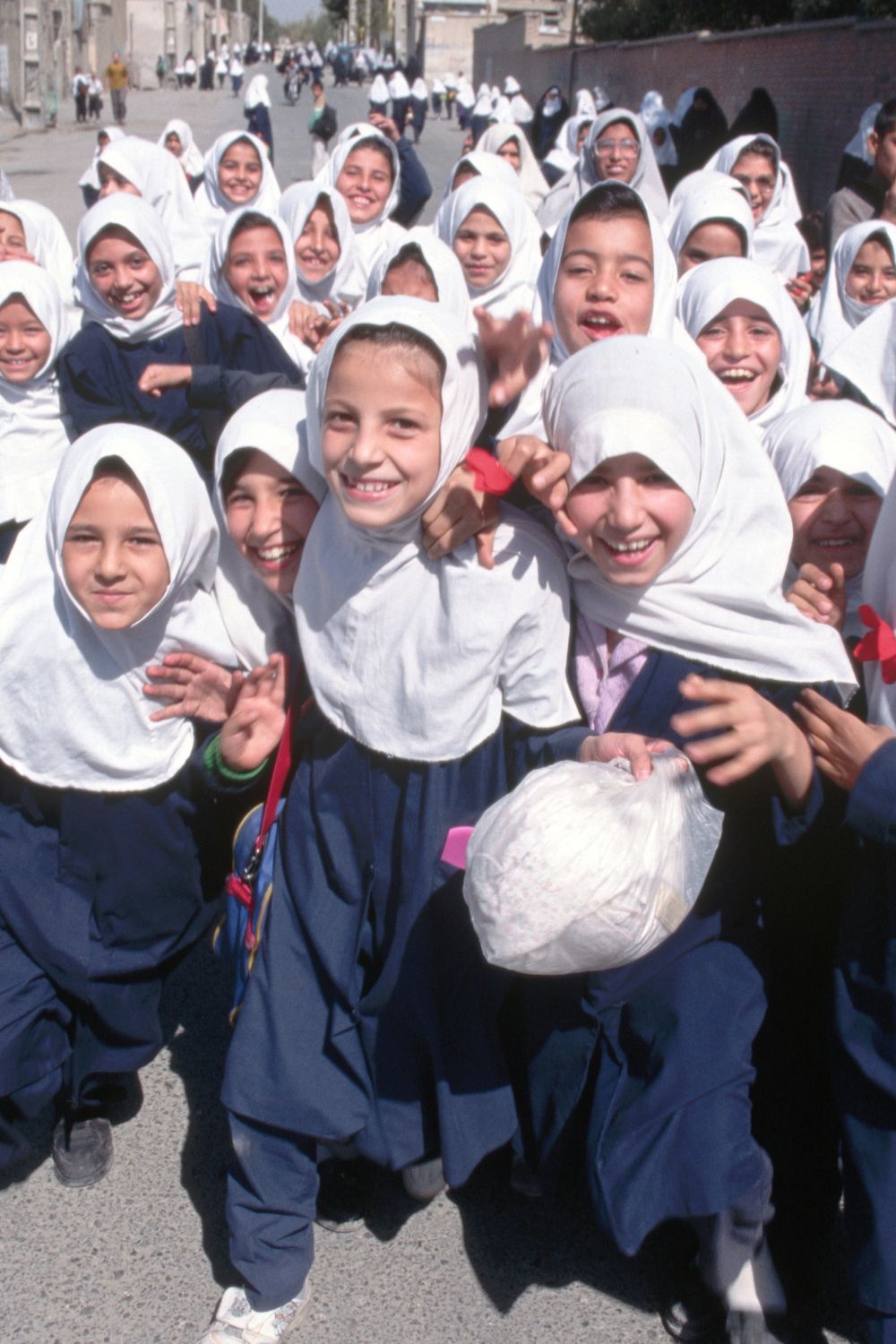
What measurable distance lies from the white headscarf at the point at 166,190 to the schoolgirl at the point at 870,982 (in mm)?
5079

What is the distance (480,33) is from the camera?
48000 mm

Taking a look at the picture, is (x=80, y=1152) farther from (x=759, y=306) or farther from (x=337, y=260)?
(x=337, y=260)

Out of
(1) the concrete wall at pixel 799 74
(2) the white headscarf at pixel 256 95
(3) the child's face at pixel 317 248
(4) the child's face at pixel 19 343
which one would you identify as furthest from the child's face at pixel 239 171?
(2) the white headscarf at pixel 256 95

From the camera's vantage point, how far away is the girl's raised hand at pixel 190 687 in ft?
8.20

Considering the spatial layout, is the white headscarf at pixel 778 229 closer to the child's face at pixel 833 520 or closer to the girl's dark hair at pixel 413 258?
the girl's dark hair at pixel 413 258

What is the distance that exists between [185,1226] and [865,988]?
1434 mm

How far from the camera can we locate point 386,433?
7.00ft

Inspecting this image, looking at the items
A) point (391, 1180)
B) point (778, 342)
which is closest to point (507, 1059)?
point (391, 1180)

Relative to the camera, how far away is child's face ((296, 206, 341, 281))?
210 inches

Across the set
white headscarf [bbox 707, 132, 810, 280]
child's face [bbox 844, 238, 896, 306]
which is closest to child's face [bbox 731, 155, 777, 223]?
white headscarf [bbox 707, 132, 810, 280]

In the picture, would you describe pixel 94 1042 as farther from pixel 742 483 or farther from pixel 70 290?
pixel 70 290

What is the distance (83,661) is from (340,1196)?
1216mm

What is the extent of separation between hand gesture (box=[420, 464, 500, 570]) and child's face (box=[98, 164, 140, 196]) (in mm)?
5237

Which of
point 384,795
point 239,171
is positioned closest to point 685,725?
point 384,795
